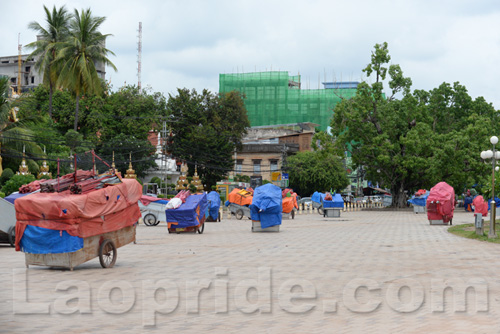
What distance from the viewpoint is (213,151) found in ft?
217

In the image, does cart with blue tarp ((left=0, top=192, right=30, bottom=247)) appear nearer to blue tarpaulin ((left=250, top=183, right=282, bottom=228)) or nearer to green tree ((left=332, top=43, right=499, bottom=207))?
blue tarpaulin ((left=250, top=183, right=282, bottom=228))

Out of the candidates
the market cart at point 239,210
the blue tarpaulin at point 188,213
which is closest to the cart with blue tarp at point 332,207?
the market cart at point 239,210

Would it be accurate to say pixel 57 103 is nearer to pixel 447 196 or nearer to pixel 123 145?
pixel 123 145

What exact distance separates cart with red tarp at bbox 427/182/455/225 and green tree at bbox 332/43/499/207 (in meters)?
23.0

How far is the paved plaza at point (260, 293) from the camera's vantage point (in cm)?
800

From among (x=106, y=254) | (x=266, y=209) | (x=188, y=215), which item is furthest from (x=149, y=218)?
(x=106, y=254)

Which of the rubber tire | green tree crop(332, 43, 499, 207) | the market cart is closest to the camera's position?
the rubber tire

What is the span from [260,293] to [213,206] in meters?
25.8

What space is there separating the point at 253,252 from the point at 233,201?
23325 mm

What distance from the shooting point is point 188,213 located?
25875mm

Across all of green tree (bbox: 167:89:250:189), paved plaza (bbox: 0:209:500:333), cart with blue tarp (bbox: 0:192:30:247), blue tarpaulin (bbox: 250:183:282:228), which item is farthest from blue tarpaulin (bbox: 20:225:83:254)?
green tree (bbox: 167:89:250:189)

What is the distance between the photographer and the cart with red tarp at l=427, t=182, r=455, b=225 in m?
32.0

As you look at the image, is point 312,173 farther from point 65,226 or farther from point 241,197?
point 65,226

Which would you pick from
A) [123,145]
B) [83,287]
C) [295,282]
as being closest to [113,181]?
[83,287]
